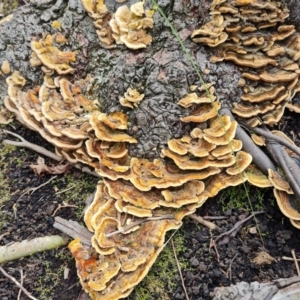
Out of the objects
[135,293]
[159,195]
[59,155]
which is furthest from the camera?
[59,155]

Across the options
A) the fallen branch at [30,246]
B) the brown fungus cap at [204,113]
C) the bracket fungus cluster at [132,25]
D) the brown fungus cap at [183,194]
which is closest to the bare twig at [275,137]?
the brown fungus cap at [204,113]

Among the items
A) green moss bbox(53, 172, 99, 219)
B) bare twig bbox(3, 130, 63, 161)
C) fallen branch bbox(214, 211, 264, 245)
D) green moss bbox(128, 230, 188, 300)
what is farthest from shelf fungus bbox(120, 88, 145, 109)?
fallen branch bbox(214, 211, 264, 245)

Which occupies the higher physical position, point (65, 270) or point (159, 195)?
point (159, 195)

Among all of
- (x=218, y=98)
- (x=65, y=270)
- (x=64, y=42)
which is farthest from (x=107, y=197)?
(x=64, y=42)

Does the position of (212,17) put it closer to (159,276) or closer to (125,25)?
(125,25)

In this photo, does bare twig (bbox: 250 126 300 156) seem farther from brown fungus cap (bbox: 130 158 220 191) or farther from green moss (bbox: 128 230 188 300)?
green moss (bbox: 128 230 188 300)

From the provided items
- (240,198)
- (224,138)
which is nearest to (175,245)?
(240,198)

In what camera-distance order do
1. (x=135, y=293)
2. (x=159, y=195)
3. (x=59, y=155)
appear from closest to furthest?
(x=135, y=293), (x=159, y=195), (x=59, y=155)
